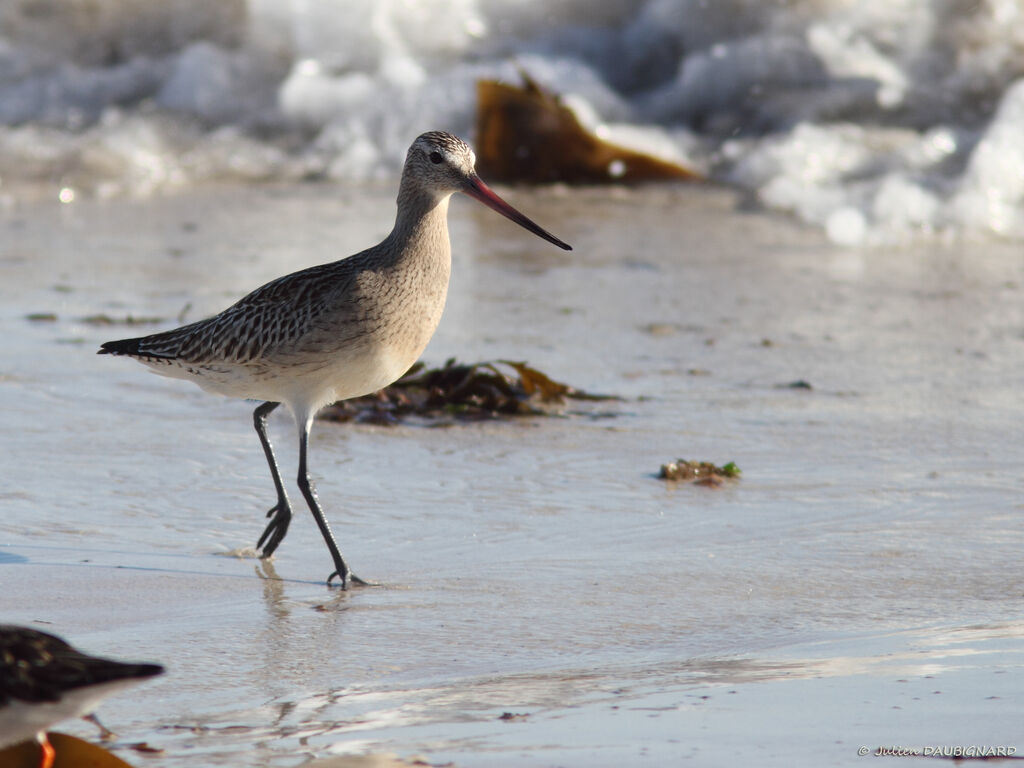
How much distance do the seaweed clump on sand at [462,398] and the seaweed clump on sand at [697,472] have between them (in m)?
0.94

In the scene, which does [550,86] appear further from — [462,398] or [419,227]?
[419,227]

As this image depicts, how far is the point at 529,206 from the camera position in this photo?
10.9 meters

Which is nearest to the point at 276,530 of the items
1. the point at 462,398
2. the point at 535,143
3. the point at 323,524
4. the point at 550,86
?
the point at 323,524

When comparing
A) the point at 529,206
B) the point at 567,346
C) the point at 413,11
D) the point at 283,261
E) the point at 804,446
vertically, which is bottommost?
the point at 804,446

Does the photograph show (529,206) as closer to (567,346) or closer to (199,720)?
(567,346)

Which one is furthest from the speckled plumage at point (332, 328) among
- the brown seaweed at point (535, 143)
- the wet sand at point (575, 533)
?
the brown seaweed at point (535, 143)

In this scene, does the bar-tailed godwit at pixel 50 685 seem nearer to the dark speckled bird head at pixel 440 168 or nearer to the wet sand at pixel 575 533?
the wet sand at pixel 575 533

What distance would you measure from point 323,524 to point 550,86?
9445 mm

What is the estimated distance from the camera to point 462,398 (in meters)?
6.28

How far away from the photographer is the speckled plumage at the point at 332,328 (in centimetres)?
476

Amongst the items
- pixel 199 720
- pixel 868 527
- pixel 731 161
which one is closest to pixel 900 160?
pixel 731 161

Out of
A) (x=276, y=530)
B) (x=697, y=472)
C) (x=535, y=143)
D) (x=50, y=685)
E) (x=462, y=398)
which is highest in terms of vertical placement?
(x=535, y=143)

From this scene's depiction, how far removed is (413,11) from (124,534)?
1028cm

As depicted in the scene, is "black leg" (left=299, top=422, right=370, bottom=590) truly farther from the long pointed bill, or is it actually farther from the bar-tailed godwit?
the bar-tailed godwit
